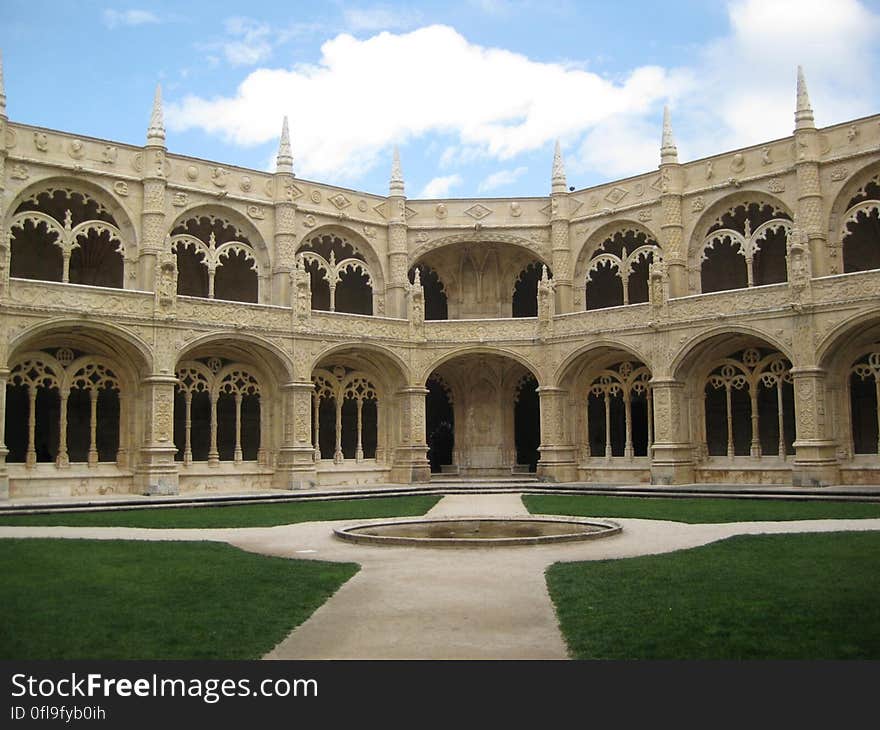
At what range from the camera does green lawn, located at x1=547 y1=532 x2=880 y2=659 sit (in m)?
6.87

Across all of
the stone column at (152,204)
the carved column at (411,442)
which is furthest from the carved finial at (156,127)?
the carved column at (411,442)

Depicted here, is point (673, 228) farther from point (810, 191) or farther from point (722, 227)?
point (810, 191)

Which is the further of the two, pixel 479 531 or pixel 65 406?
pixel 65 406

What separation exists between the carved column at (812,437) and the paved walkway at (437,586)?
29.7 feet

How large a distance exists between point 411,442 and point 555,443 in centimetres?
501

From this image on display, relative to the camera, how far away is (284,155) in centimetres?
3095

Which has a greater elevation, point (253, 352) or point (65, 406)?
point (253, 352)

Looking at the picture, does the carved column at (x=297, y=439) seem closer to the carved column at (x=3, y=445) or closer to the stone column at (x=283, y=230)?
the stone column at (x=283, y=230)

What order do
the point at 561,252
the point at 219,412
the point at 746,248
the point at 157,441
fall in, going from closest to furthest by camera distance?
the point at 157,441 → the point at 746,248 → the point at 219,412 → the point at 561,252

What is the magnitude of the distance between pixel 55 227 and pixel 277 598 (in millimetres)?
20791

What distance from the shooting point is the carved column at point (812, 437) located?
25.0 meters

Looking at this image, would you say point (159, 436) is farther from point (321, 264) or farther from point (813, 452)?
point (813, 452)

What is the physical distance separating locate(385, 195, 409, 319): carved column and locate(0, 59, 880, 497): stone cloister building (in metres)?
0.07

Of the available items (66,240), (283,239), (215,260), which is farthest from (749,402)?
(66,240)
